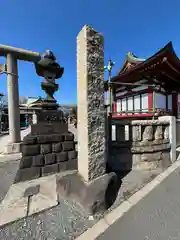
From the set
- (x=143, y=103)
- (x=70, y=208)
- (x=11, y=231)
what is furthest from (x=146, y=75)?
(x=11, y=231)

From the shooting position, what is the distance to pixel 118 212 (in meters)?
2.00

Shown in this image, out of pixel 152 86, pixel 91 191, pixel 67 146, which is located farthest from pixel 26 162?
pixel 152 86

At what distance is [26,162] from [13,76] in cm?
342

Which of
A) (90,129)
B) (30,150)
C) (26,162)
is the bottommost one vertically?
(26,162)

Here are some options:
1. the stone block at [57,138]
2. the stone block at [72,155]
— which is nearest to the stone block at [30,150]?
the stone block at [57,138]

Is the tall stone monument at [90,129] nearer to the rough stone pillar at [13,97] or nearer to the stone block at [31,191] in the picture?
the stone block at [31,191]

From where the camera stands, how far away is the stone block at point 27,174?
259 centimetres

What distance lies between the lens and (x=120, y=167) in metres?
3.41

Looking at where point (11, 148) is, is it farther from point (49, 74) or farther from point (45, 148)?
point (49, 74)

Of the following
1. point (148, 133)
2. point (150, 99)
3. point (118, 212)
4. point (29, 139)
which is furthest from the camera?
point (150, 99)

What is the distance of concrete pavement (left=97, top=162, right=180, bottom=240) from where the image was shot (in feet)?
5.19

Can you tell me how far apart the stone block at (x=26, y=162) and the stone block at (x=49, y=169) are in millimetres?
285

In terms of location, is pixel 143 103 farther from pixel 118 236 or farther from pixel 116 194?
pixel 118 236

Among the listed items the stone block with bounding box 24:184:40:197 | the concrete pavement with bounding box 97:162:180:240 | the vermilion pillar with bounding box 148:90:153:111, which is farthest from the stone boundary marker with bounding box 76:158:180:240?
the vermilion pillar with bounding box 148:90:153:111
